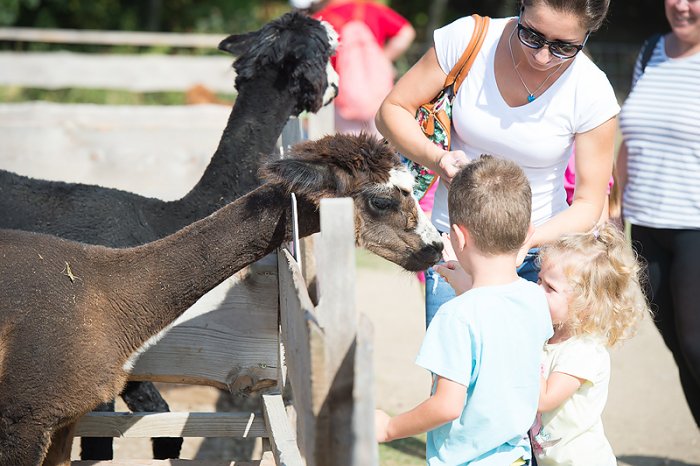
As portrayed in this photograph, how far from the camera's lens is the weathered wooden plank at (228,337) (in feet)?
11.2

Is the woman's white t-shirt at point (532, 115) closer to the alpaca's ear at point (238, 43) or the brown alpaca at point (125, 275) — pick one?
the brown alpaca at point (125, 275)

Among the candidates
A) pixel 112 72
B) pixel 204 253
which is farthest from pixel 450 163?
pixel 112 72

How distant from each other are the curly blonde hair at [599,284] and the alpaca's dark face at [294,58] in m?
2.22

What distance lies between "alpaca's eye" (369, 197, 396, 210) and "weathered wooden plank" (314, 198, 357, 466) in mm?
1229

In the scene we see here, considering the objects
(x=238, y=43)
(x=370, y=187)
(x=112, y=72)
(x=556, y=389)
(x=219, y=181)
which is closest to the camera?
(x=556, y=389)

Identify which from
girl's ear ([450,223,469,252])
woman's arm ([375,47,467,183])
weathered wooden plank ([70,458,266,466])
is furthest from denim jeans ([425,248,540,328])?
weathered wooden plank ([70,458,266,466])

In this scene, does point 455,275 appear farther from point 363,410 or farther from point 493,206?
point 363,410

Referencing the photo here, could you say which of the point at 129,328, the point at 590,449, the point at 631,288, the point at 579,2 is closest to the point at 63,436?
the point at 129,328

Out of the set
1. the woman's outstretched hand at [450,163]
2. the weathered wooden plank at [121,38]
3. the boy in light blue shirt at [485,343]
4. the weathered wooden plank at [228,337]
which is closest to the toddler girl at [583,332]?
the boy in light blue shirt at [485,343]

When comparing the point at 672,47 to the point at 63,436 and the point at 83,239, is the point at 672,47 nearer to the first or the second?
the point at 83,239

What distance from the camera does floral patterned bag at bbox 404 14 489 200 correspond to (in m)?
3.32

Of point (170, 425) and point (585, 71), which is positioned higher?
point (585, 71)

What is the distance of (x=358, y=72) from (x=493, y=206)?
5.11 meters

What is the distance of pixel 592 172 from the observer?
10.6 feet
